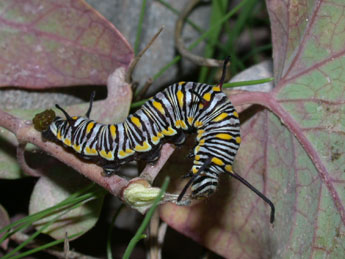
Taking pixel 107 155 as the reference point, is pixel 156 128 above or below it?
above

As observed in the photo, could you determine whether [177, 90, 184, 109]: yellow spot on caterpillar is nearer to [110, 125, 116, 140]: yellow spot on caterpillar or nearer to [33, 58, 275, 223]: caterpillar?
[33, 58, 275, 223]: caterpillar

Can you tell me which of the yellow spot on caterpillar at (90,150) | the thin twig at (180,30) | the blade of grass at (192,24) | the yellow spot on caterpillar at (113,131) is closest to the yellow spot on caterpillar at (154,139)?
the yellow spot on caterpillar at (113,131)

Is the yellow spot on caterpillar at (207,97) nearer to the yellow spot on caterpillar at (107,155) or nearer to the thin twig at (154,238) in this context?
the yellow spot on caterpillar at (107,155)

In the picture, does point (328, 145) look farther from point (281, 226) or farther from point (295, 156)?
point (281, 226)

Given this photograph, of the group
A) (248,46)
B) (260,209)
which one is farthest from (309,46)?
(248,46)

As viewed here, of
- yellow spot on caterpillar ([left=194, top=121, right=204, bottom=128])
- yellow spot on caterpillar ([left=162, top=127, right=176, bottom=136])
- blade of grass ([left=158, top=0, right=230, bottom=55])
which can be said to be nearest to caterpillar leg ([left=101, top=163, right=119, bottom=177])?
yellow spot on caterpillar ([left=162, top=127, right=176, bottom=136])

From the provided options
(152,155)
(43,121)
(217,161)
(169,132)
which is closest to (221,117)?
(217,161)

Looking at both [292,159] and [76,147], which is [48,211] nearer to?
[76,147]

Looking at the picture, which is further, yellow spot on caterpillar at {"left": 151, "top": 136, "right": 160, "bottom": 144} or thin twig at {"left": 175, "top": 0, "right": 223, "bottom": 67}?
thin twig at {"left": 175, "top": 0, "right": 223, "bottom": 67}
